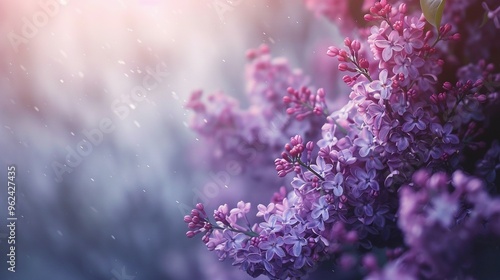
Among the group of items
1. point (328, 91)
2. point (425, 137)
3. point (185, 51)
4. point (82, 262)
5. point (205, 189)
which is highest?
point (185, 51)

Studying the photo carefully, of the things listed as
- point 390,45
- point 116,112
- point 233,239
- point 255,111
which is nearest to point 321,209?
point 233,239

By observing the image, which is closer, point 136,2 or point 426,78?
point 426,78

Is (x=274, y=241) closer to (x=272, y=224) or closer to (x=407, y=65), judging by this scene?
(x=272, y=224)

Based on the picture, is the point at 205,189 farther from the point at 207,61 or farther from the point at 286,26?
the point at 286,26

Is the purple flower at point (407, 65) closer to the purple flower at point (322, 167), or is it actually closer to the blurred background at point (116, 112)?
the purple flower at point (322, 167)

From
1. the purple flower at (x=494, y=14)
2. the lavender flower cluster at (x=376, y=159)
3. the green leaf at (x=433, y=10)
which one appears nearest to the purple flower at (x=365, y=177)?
the lavender flower cluster at (x=376, y=159)

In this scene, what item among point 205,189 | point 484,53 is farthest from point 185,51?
point 484,53

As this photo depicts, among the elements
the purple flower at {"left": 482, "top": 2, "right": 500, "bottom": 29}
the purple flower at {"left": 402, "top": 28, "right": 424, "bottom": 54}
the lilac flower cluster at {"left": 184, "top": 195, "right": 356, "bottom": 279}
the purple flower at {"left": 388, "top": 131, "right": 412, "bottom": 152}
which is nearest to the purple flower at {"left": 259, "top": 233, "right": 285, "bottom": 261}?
the lilac flower cluster at {"left": 184, "top": 195, "right": 356, "bottom": 279}
